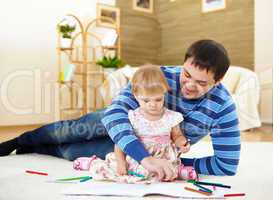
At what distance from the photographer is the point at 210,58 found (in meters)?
1.19

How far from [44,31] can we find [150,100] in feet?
10.7

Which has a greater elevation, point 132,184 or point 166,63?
point 166,63

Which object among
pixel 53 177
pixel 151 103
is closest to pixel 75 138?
pixel 53 177

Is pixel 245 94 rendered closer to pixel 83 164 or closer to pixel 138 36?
pixel 138 36

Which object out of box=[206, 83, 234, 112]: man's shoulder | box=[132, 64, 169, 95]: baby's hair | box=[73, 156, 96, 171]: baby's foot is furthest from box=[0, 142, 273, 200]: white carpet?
box=[132, 64, 169, 95]: baby's hair

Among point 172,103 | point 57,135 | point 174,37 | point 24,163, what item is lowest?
point 24,163

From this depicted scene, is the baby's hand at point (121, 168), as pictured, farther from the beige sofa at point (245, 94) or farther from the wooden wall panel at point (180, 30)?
the wooden wall panel at point (180, 30)

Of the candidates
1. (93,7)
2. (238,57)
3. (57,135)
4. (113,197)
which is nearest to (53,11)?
(93,7)

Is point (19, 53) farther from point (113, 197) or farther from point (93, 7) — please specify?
point (113, 197)

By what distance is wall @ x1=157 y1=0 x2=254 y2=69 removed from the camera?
4.67 metres

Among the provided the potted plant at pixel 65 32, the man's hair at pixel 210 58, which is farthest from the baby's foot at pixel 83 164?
the potted plant at pixel 65 32

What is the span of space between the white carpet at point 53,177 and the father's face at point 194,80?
13.3 inches

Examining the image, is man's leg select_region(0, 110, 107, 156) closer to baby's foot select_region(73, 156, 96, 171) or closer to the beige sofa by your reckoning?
baby's foot select_region(73, 156, 96, 171)

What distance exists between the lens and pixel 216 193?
1.14 m
